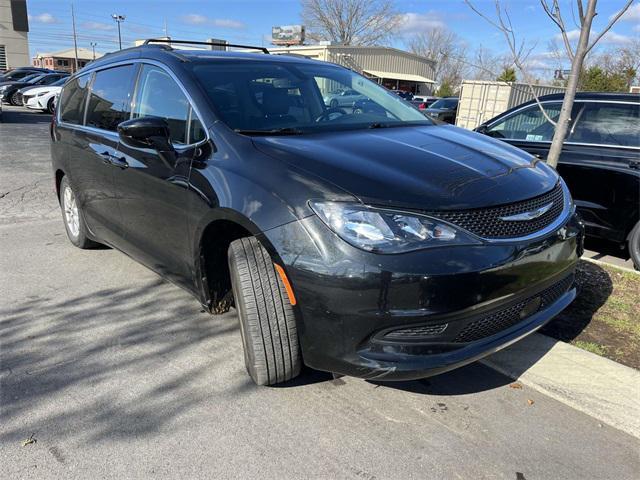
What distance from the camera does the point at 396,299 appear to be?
2201mm

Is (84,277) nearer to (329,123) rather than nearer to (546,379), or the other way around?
(329,123)

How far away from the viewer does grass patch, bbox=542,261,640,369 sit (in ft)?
11.0

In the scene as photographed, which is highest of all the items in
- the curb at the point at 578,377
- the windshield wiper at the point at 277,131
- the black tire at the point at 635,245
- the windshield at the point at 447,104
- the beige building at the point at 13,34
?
the beige building at the point at 13,34

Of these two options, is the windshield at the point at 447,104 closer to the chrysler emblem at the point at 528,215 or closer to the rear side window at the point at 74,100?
the rear side window at the point at 74,100

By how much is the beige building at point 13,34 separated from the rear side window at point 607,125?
179ft

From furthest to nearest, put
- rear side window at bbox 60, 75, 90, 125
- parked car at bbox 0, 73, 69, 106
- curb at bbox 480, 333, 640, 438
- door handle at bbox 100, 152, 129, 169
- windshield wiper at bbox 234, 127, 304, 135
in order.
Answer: parked car at bbox 0, 73, 69, 106
rear side window at bbox 60, 75, 90, 125
door handle at bbox 100, 152, 129, 169
windshield wiper at bbox 234, 127, 304, 135
curb at bbox 480, 333, 640, 438

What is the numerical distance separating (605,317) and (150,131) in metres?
3.35

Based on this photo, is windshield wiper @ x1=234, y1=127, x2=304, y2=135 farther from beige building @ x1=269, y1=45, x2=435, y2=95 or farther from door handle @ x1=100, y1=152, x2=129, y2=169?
beige building @ x1=269, y1=45, x2=435, y2=95

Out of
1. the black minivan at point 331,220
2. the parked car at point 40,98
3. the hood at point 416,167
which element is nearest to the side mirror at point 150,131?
the black minivan at point 331,220

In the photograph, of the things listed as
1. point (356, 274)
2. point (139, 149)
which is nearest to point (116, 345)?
point (139, 149)

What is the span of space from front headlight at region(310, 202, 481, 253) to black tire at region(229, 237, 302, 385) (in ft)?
1.60

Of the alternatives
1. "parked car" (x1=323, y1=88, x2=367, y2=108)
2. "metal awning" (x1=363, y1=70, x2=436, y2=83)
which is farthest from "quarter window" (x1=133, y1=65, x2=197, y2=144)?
"metal awning" (x1=363, y1=70, x2=436, y2=83)

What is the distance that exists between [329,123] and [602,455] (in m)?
2.33

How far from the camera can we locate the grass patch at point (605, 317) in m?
3.36
